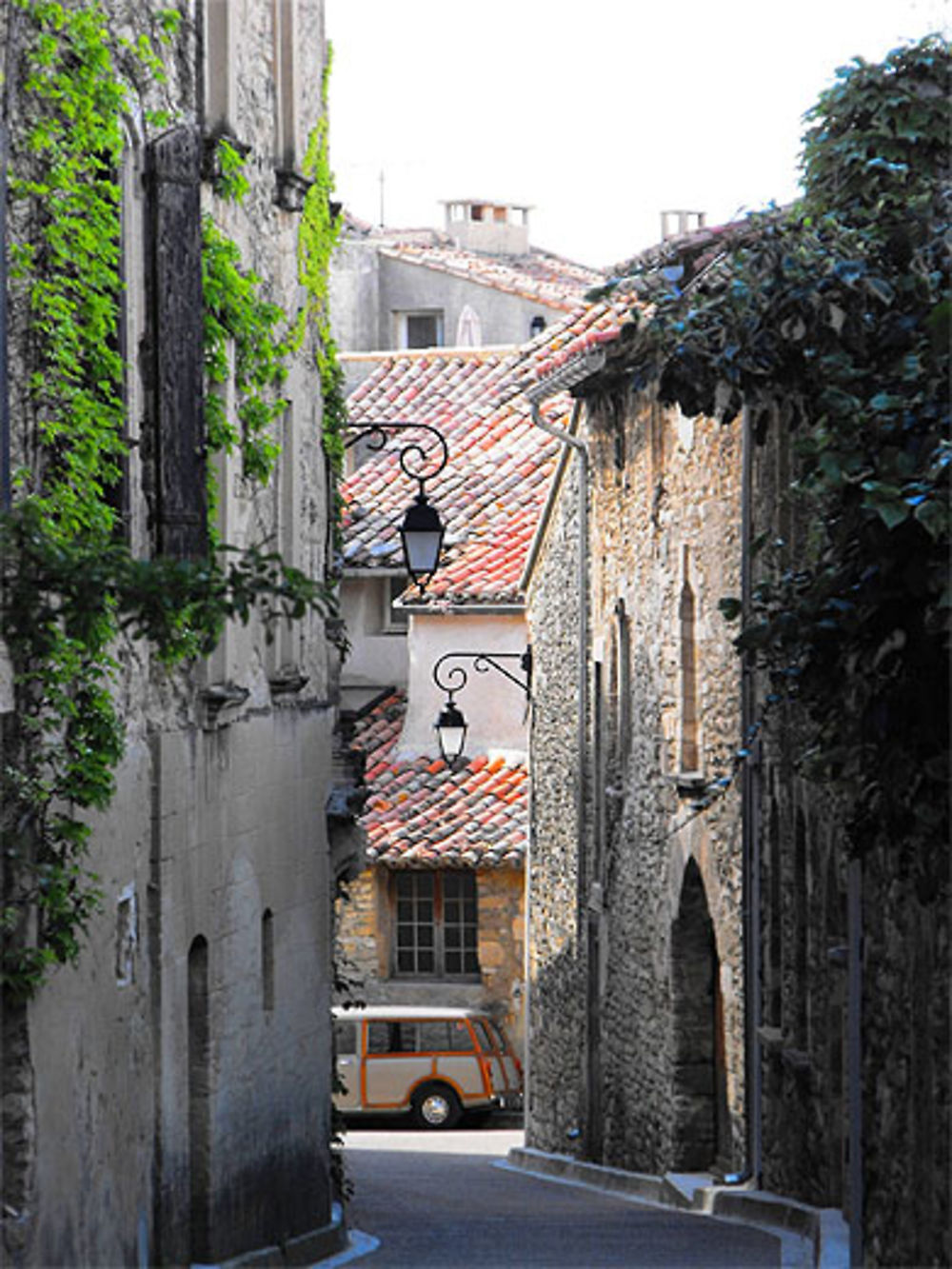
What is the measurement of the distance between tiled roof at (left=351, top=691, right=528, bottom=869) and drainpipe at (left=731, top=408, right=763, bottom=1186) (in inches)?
480

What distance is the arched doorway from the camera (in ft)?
58.7

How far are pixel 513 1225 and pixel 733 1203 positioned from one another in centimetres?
141

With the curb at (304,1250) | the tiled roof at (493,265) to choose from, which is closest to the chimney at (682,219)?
the tiled roof at (493,265)

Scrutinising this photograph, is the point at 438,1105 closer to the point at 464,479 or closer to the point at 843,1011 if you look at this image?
the point at 464,479

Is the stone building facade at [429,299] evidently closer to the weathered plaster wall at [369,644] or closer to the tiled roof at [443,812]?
the weathered plaster wall at [369,644]

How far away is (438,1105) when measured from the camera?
91.2 ft

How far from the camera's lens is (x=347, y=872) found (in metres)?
17.9

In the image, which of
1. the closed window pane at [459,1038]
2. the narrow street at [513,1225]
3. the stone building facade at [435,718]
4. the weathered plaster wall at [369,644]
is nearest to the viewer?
the narrow street at [513,1225]

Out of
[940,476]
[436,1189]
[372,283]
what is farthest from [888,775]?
[372,283]

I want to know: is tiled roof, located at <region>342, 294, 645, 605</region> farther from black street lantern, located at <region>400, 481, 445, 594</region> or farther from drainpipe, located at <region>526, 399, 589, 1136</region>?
black street lantern, located at <region>400, 481, 445, 594</region>

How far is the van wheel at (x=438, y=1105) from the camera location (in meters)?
27.7

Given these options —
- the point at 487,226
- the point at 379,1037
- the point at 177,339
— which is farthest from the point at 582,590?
the point at 487,226

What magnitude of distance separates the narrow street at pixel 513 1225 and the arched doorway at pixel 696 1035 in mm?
643

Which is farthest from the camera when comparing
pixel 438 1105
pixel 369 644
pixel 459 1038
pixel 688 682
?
pixel 369 644
